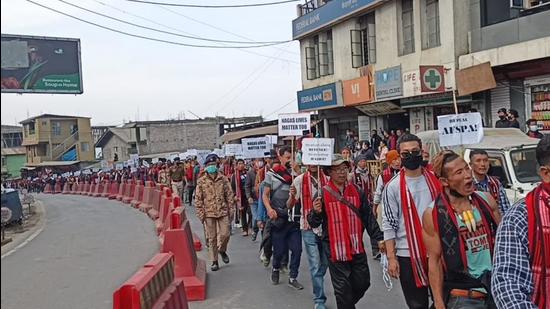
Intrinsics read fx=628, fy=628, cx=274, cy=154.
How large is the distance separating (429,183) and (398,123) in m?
18.1

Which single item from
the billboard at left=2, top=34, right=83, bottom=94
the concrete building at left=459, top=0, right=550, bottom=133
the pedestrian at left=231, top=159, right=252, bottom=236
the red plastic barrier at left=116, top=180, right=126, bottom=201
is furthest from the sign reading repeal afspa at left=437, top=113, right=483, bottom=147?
the red plastic barrier at left=116, top=180, right=126, bottom=201

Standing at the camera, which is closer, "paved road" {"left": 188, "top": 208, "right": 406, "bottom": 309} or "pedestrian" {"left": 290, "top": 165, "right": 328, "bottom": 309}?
"pedestrian" {"left": 290, "top": 165, "right": 328, "bottom": 309}

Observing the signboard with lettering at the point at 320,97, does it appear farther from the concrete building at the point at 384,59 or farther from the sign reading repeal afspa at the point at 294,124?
the sign reading repeal afspa at the point at 294,124

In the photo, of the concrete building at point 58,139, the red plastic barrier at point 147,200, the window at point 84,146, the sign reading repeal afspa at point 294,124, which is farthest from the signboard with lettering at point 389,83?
the window at point 84,146

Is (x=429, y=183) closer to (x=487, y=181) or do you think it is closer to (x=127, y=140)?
(x=487, y=181)

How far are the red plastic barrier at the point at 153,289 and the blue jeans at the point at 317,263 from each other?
4.72ft

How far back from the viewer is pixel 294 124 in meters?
10.3

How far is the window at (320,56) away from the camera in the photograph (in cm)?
2640

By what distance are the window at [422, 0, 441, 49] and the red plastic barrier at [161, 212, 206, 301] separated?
13205 millimetres

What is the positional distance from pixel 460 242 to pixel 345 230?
2133 mm

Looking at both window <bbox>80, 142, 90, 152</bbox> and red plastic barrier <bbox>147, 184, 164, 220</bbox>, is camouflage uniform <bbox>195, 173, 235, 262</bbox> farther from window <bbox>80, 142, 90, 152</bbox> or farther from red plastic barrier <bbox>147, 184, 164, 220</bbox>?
window <bbox>80, 142, 90, 152</bbox>

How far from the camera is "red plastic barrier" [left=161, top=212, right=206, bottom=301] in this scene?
7895 millimetres

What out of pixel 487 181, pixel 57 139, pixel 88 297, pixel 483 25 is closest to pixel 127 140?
pixel 57 139

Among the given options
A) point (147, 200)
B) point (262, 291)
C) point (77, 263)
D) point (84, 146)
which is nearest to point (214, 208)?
point (262, 291)
